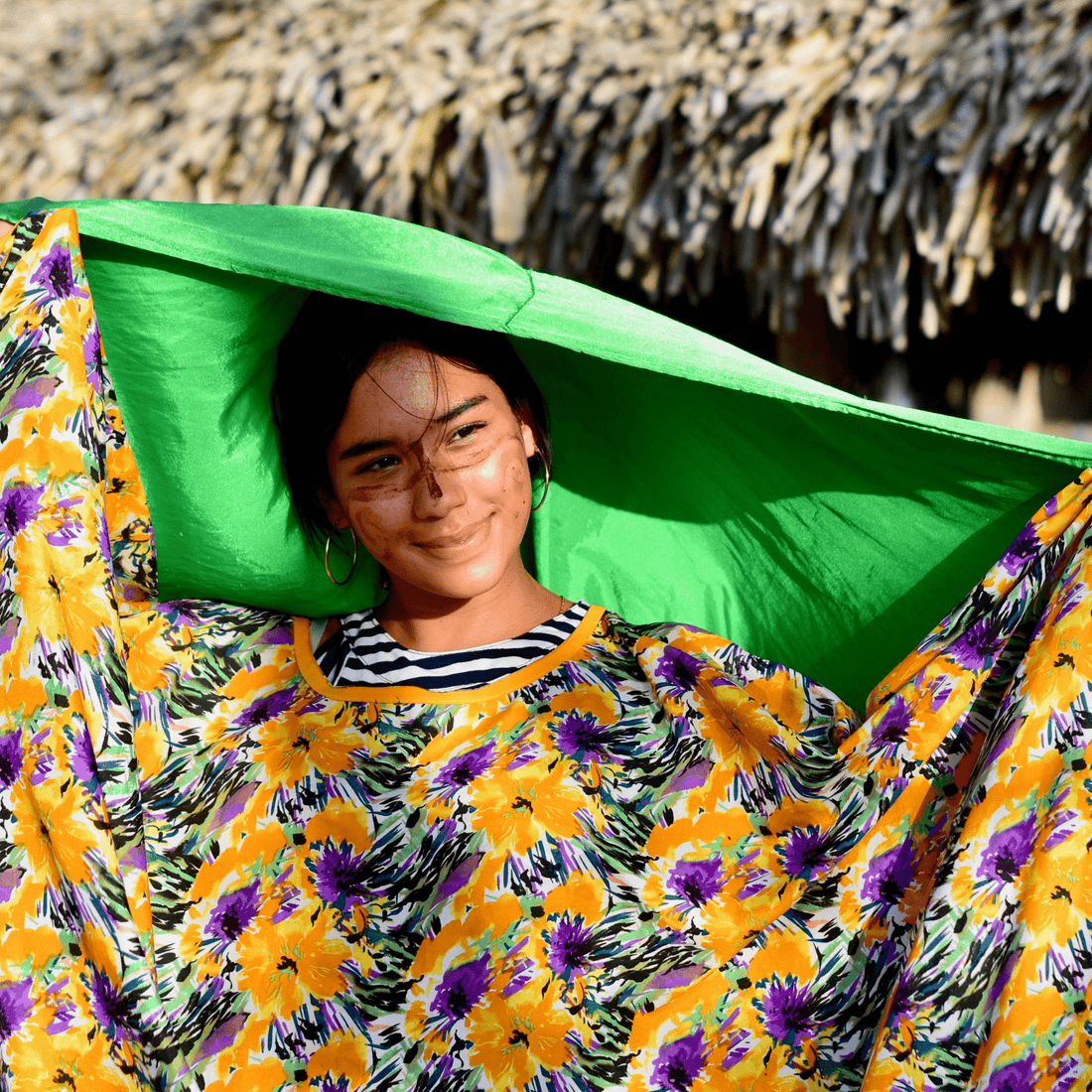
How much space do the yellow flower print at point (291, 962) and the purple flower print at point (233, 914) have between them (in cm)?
1

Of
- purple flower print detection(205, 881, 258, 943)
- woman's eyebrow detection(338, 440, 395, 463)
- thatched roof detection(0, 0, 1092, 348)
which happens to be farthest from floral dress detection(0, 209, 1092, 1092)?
thatched roof detection(0, 0, 1092, 348)

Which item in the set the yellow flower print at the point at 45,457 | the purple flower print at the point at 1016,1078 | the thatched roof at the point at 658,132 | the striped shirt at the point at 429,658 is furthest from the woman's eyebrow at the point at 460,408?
the thatched roof at the point at 658,132

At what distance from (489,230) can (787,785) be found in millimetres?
1360

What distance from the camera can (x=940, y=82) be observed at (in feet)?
5.85

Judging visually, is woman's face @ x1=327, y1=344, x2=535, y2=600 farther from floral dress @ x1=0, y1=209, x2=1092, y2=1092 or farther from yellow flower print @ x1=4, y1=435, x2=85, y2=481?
yellow flower print @ x1=4, y1=435, x2=85, y2=481

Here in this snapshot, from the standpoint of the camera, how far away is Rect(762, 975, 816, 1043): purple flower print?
3.21 feet

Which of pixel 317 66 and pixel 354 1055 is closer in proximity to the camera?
pixel 354 1055

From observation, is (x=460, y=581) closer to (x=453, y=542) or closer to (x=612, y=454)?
(x=453, y=542)

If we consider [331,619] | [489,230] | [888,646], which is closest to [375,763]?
[331,619]

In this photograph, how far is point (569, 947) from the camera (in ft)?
3.38

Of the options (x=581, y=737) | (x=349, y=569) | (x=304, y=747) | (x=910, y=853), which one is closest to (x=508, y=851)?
(x=581, y=737)

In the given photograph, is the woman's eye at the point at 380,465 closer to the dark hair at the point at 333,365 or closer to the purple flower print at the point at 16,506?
the dark hair at the point at 333,365

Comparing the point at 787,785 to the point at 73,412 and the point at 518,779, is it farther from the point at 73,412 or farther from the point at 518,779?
the point at 73,412

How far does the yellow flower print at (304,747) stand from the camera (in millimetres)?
1137
